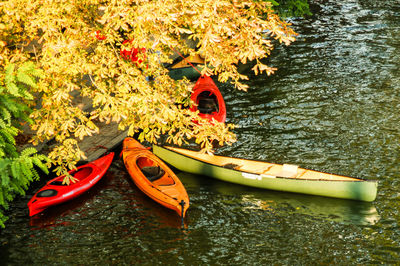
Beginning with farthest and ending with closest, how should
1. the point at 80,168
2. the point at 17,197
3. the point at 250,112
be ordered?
the point at 250,112 → the point at 80,168 → the point at 17,197

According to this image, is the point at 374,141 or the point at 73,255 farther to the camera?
the point at 374,141

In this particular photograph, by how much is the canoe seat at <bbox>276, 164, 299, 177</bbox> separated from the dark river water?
56 cm

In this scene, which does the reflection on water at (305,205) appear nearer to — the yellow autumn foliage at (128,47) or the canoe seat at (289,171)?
the canoe seat at (289,171)

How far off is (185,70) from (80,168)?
885 centimetres

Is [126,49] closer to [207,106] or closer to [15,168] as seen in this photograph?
[15,168]

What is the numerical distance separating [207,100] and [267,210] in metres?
6.35

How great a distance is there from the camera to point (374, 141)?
14.1m

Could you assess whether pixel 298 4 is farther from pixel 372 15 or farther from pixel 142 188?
pixel 142 188

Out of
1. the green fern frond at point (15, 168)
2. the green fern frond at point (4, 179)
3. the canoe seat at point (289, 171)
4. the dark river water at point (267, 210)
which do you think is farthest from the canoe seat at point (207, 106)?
the green fern frond at point (4, 179)

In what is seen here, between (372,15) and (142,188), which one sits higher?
(372,15)

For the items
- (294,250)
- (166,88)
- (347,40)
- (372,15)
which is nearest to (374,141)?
(294,250)

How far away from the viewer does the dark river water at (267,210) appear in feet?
32.8

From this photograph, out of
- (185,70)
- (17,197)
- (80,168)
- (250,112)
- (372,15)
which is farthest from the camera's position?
(372,15)

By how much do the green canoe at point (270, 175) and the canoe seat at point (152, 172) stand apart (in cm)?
87
